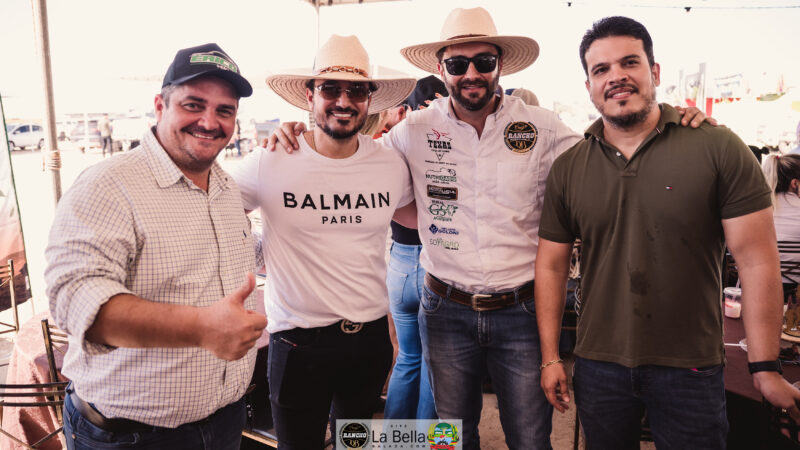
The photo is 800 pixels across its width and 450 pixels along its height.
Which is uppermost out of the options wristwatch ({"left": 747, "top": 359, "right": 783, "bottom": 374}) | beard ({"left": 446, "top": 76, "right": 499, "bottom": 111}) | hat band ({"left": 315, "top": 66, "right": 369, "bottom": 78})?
hat band ({"left": 315, "top": 66, "right": 369, "bottom": 78})

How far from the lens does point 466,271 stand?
205 centimetres

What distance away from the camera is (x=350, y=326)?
1963mm

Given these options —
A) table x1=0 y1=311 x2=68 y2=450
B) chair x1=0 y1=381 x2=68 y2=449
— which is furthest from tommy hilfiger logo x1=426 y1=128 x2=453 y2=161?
table x1=0 y1=311 x2=68 y2=450

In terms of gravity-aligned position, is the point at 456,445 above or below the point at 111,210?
below

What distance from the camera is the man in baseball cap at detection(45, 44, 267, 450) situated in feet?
3.59

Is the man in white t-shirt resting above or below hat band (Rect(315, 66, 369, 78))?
below

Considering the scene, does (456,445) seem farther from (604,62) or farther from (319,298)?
(604,62)

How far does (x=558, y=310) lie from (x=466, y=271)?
39cm

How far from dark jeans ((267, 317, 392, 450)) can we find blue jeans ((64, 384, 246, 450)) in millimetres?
389

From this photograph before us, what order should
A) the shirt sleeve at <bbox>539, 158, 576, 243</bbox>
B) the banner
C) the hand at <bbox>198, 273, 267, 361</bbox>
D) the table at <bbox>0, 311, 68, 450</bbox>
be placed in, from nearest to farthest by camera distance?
1. the hand at <bbox>198, 273, 267, 361</bbox>
2. the shirt sleeve at <bbox>539, 158, 576, 243</bbox>
3. the table at <bbox>0, 311, 68, 450</bbox>
4. the banner

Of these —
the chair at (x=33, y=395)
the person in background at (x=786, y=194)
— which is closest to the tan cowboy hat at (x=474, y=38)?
the chair at (x=33, y=395)

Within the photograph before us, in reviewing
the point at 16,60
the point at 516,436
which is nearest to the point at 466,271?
the point at 516,436

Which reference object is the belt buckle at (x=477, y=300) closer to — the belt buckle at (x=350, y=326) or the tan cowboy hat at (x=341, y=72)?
the belt buckle at (x=350, y=326)

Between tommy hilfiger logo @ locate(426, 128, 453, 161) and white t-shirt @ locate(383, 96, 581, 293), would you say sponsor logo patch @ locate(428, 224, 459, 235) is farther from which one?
tommy hilfiger logo @ locate(426, 128, 453, 161)
